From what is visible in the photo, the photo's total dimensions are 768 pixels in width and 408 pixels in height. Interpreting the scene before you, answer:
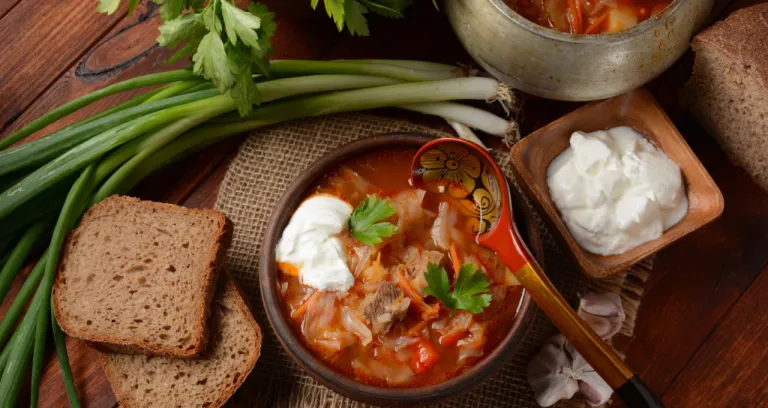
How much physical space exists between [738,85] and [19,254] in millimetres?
2383

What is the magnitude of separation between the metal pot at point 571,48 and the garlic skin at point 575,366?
0.68 m

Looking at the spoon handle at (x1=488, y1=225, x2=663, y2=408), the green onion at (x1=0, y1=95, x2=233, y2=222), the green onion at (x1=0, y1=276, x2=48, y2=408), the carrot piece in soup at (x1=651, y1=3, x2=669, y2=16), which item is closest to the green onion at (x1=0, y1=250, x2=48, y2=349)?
the green onion at (x1=0, y1=276, x2=48, y2=408)

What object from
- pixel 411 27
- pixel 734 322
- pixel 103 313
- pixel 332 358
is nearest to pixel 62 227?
pixel 103 313

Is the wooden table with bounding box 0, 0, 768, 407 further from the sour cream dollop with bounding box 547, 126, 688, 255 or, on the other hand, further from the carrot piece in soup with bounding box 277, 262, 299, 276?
the carrot piece in soup with bounding box 277, 262, 299, 276

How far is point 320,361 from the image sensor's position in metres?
2.12

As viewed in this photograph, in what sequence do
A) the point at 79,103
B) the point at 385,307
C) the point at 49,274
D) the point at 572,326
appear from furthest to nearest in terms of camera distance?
1. the point at 79,103
2. the point at 49,274
3. the point at 385,307
4. the point at 572,326

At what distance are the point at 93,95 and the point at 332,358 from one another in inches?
46.1

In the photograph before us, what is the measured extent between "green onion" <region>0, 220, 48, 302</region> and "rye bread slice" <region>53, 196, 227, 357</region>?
0.40 feet

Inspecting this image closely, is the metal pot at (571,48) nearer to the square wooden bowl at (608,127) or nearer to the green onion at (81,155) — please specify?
the square wooden bowl at (608,127)

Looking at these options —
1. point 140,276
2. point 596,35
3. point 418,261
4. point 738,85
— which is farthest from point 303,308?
point 738,85

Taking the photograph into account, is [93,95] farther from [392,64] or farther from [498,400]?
[498,400]

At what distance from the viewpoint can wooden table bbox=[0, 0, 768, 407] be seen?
2.54 meters

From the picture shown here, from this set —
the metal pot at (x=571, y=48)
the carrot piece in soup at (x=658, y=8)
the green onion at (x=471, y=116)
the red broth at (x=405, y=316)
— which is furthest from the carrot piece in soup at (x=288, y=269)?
the carrot piece in soup at (x=658, y=8)

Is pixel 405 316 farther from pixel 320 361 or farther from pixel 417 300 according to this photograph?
pixel 320 361
